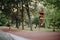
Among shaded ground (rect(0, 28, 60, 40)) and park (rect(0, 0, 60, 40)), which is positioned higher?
park (rect(0, 0, 60, 40))

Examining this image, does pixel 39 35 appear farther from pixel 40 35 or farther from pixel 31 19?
pixel 31 19

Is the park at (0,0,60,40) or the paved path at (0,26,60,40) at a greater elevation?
the park at (0,0,60,40)

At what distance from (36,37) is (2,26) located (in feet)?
2.45

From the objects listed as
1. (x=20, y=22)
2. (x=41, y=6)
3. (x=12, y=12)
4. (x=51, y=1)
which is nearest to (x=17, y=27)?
(x=20, y=22)

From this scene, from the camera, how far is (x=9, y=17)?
11.9 feet

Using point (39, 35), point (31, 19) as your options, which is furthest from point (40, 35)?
point (31, 19)

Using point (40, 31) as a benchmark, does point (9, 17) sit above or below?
above

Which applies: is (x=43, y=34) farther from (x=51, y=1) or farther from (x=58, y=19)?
(x=51, y=1)

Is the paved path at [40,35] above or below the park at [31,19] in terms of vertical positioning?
below

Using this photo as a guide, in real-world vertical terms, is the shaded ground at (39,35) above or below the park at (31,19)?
below

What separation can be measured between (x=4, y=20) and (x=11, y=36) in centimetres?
38

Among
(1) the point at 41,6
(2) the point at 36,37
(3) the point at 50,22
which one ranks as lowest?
(2) the point at 36,37

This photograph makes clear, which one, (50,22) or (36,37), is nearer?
(36,37)

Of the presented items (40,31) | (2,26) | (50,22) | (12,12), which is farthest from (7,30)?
(50,22)
